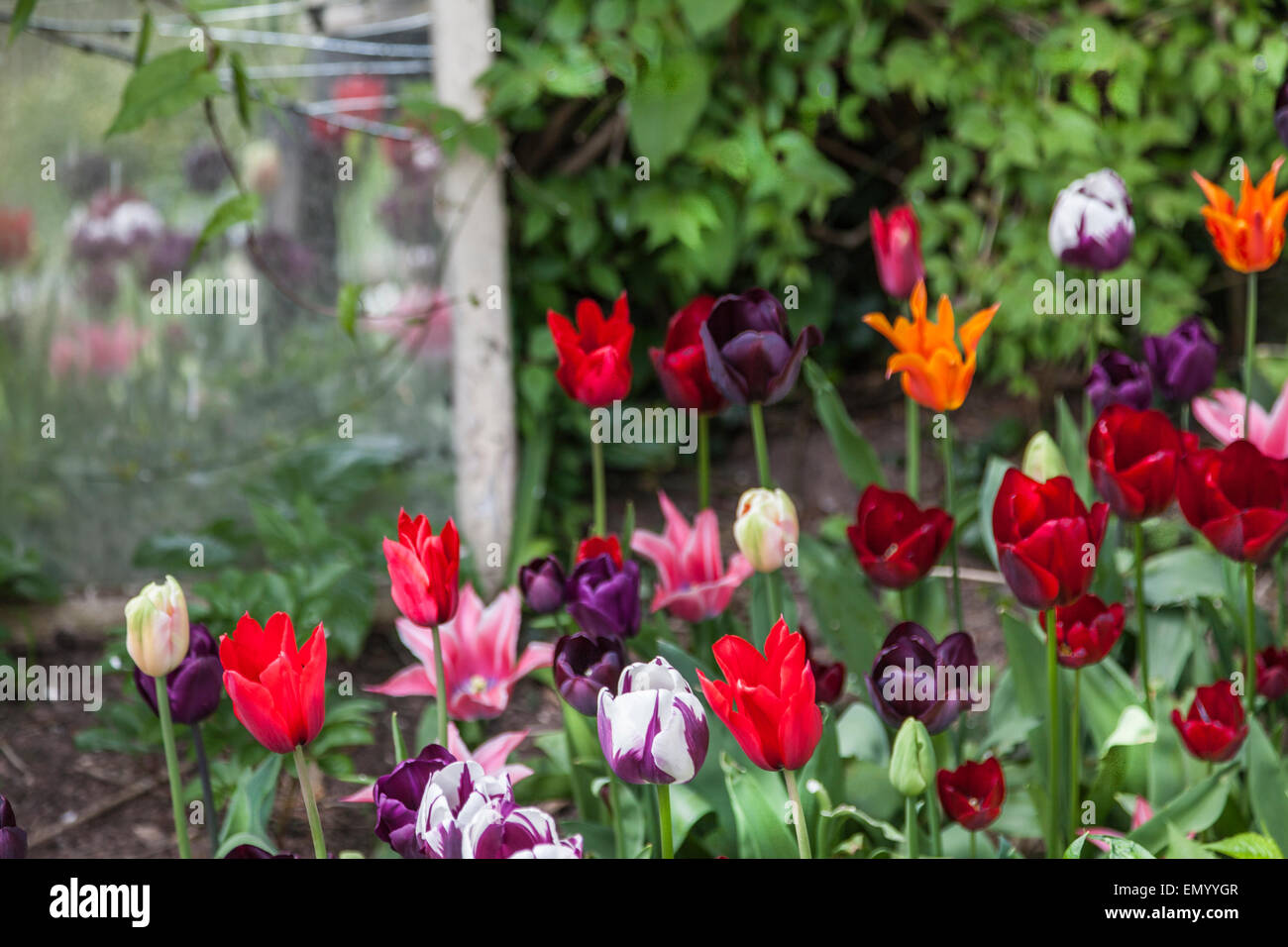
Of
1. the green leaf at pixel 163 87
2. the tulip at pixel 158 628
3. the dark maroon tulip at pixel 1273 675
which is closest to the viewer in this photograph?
the tulip at pixel 158 628

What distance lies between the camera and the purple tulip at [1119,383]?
1268mm

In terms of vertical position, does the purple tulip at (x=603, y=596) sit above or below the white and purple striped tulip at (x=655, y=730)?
above

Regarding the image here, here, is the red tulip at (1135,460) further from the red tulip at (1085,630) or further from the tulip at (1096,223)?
the tulip at (1096,223)

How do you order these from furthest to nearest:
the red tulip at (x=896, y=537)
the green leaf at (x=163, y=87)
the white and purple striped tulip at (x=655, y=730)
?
the green leaf at (x=163, y=87)
the red tulip at (x=896, y=537)
the white and purple striped tulip at (x=655, y=730)

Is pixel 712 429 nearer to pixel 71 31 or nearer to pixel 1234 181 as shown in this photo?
pixel 1234 181

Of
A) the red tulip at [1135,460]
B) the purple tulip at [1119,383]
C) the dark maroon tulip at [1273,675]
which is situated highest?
the purple tulip at [1119,383]

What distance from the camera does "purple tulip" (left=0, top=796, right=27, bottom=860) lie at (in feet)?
2.62

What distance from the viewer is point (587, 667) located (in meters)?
0.96

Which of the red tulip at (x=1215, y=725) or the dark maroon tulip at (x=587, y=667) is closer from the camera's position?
the dark maroon tulip at (x=587, y=667)

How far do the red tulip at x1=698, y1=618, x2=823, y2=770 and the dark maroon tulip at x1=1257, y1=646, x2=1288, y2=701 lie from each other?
642mm

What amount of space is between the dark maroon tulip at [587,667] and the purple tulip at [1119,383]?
612 millimetres

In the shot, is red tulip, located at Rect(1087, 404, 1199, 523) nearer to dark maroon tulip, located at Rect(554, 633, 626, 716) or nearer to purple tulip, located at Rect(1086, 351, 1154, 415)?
purple tulip, located at Rect(1086, 351, 1154, 415)

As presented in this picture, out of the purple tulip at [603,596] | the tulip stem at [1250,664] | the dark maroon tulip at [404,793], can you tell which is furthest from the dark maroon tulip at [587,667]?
the tulip stem at [1250,664]

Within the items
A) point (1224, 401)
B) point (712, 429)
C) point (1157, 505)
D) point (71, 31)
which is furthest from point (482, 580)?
point (1157, 505)
